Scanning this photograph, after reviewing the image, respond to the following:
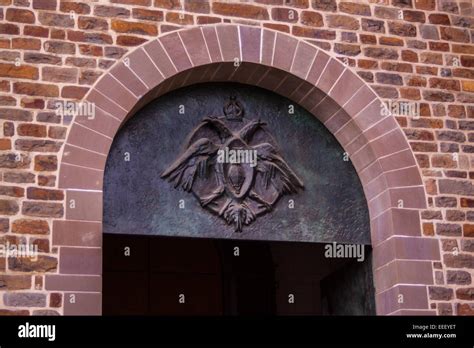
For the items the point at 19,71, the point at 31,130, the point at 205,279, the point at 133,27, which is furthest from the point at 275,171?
the point at 205,279

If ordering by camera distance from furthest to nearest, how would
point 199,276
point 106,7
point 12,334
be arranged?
point 199,276, point 106,7, point 12,334

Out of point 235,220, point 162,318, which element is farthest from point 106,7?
point 162,318

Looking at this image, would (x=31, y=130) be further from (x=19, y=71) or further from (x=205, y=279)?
(x=205, y=279)

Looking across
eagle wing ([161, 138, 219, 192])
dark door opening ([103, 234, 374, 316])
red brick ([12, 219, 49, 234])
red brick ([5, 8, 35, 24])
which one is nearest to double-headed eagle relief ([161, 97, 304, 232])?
eagle wing ([161, 138, 219, 192])

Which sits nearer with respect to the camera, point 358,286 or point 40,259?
point 40,259

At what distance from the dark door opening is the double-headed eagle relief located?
332 cm

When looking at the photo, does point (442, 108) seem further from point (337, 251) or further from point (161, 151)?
point (161, 151)

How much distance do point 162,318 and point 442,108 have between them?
3.41 m

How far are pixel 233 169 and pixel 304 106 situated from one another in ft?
3.32

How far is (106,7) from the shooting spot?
8.92 m

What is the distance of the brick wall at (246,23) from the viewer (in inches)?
323

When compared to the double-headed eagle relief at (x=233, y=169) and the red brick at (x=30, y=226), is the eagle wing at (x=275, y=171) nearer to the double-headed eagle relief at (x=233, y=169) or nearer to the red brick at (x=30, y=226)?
the double-headed eagle relief at (x=233, y=169)

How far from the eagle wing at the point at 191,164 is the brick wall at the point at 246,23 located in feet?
3.42

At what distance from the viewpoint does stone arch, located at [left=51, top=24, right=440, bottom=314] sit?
334 inches
